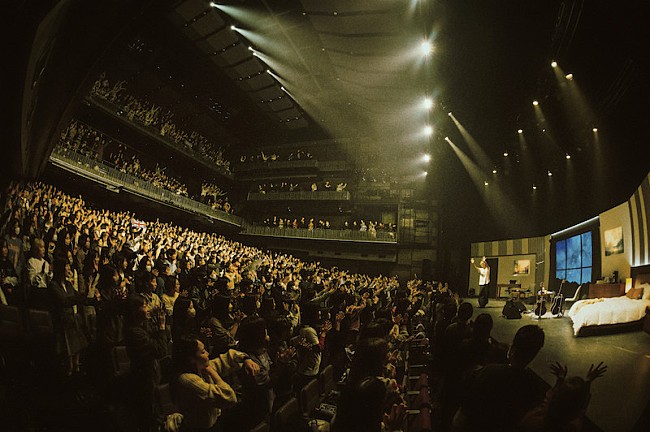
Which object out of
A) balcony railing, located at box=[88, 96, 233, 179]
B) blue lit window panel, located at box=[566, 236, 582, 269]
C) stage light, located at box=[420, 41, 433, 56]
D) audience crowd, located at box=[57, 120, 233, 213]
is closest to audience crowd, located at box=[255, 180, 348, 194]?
balcony railing, located at box=[88, 96, 233, 179]

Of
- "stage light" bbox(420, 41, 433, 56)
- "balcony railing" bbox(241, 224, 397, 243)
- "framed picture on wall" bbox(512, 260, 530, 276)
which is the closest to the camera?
"framed picture on wall" bbox(512, 260, 530, 276)

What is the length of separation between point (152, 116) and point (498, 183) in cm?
2254

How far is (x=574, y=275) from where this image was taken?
447 cm

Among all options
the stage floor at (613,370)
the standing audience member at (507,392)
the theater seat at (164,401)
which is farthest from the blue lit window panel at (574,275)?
the theater seat at (164,401)

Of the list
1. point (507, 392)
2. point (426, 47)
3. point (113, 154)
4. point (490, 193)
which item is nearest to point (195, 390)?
point (507, 392)

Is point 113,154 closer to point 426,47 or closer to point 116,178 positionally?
point 116,178

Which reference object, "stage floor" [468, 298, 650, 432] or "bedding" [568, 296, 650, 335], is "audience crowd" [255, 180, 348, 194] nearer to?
"bedding" [568, 296, 650, 335]

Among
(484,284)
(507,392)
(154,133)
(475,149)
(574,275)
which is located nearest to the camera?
(507,392)

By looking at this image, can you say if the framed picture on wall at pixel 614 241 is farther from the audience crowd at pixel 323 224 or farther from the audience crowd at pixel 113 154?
the audience crowd at pixel 323 224

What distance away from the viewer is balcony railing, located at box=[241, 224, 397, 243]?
89.1 feet

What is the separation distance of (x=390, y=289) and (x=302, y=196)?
17.8m

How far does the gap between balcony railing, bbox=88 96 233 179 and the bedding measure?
862 inches

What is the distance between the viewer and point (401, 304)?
6.37 metres

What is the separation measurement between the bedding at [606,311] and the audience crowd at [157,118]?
2205 centimetres
